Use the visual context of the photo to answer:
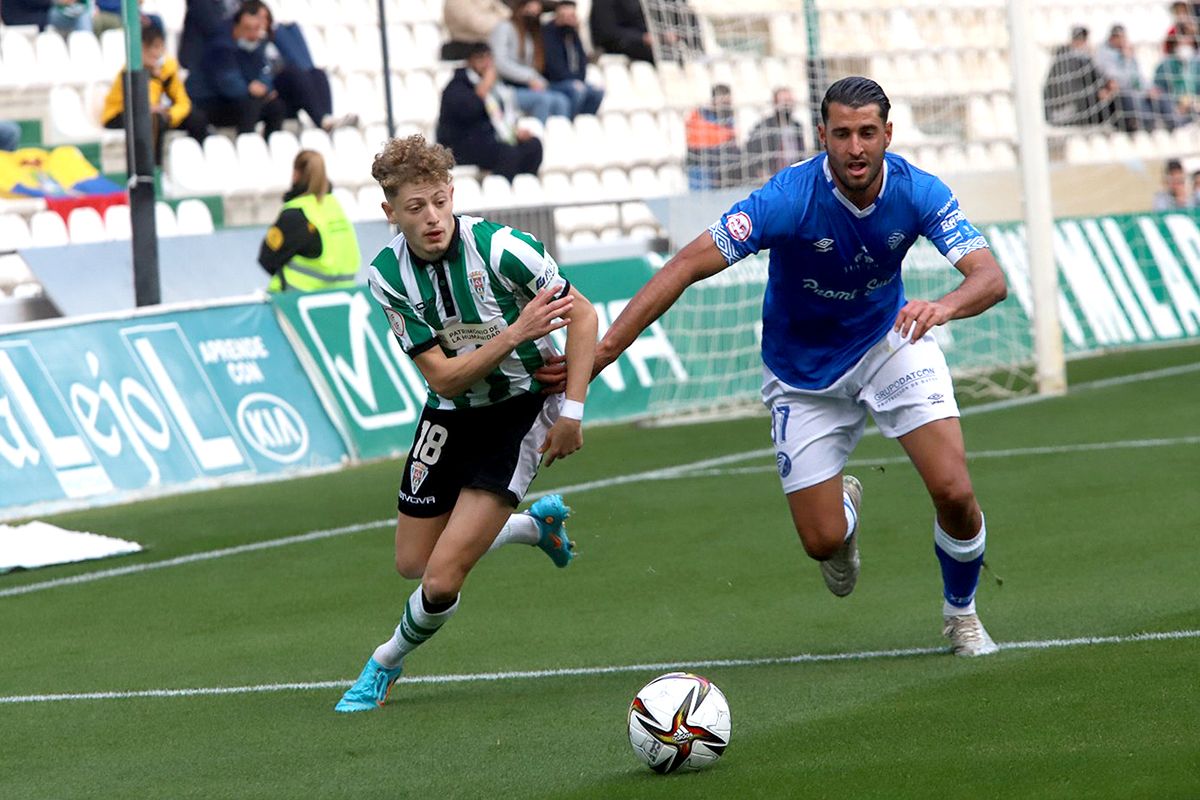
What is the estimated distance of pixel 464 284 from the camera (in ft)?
21.5

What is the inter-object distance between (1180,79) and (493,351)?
55.9 feet

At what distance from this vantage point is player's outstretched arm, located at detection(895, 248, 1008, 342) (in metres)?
6.02

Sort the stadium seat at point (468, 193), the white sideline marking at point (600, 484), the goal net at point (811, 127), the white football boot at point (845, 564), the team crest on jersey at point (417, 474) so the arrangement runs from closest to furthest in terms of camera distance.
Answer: the team crest on jersey at point (417, 474), the white football boot at point (845, 564), the white sideline marking at point (600, 484), the goal net at point (811, 127), the stadium seat at point (468, 193)

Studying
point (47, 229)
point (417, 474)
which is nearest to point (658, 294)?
point (417, 474)

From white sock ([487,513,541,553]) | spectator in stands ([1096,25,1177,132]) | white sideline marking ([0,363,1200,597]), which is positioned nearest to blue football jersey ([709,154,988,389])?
white sock ([487,513,541,553])

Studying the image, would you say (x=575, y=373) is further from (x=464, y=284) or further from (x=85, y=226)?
(x=85, y=226)

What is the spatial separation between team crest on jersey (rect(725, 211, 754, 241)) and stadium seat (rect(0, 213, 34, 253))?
37.3ft

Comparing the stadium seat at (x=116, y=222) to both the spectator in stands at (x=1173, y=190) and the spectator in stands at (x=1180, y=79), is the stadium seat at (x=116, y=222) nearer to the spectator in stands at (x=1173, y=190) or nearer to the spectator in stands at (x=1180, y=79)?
the spectator in stands at (x=1173, y=190)

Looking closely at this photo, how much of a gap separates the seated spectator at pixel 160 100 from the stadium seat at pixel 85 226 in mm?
764

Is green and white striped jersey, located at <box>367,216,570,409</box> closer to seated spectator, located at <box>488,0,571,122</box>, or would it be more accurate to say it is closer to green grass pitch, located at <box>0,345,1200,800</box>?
green grass pitch, located at <box>0,345,1200,800</box>

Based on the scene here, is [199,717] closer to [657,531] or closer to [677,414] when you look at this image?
[657,531]

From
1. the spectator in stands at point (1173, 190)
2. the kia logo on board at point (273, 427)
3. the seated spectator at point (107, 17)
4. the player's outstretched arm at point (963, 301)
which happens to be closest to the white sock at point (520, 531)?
the player's outstretched arm at point (963, 301)

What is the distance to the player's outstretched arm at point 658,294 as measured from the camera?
6355mm

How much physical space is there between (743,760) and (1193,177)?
58.5 feet
